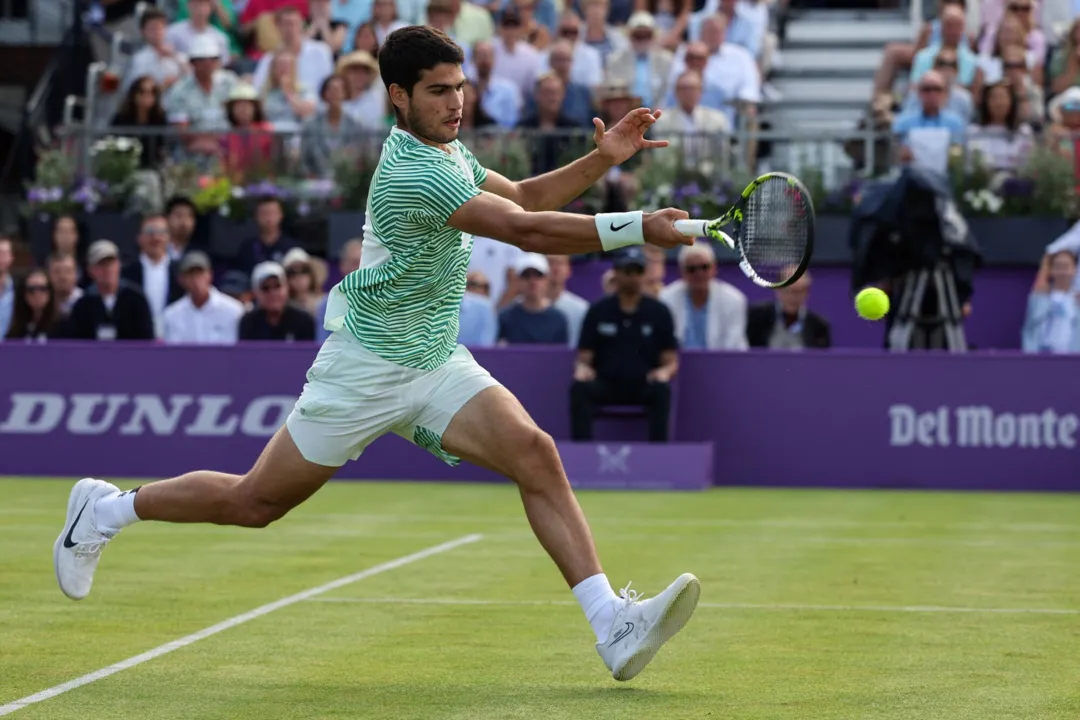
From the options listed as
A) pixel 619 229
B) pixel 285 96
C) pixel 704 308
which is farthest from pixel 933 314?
pixel 619 229

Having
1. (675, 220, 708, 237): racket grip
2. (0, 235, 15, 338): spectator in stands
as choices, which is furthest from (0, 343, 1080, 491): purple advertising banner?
(675, 220, 708, 237): racket grip

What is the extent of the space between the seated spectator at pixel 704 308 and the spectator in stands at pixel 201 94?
17.3 feet

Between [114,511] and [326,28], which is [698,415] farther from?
[114,511]

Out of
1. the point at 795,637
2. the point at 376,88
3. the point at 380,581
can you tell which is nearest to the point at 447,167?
the point at 795,637

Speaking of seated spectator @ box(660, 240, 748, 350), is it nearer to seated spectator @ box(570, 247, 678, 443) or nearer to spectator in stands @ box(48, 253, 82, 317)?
seated spectator @ box(570, 247, 678, 443)

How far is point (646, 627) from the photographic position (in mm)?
5789

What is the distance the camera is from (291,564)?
30.0ft

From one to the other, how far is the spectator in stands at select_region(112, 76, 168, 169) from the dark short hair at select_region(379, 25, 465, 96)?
11946 mm

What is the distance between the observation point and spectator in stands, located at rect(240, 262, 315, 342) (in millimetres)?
14688

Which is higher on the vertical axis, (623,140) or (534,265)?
(623,140)

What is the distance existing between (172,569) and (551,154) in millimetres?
8471

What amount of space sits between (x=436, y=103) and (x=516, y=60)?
12.1 m

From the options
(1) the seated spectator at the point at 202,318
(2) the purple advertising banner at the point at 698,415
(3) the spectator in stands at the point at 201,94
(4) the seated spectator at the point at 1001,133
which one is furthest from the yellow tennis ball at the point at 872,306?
(3) the spectator in stands at the point at 201,94

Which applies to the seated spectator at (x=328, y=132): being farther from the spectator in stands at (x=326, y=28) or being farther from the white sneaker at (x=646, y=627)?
the white sneaker at (x=646, y=627)
